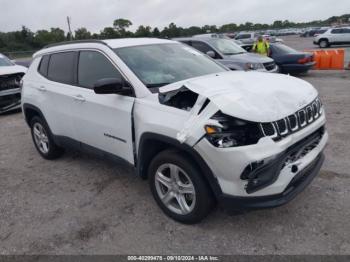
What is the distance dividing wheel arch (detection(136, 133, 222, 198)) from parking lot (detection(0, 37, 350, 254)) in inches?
13.8

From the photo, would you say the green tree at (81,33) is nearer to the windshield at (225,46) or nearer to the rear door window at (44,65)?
the windshield at (225,46)

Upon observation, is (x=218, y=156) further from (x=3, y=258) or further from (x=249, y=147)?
(x=3, y=258)

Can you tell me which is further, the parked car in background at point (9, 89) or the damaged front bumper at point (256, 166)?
the parked car in background at point (9, 89)

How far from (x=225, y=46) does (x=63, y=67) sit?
23.8 feet

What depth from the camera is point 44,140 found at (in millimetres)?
5418

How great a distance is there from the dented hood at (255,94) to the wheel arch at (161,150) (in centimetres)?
46

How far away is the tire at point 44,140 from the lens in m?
5.19

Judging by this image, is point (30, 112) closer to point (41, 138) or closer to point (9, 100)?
point (41, 138)

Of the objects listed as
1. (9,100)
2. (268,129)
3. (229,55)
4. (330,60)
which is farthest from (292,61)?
(268,129)

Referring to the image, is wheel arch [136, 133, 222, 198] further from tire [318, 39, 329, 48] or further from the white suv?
tire [318, 39, 329, 48]

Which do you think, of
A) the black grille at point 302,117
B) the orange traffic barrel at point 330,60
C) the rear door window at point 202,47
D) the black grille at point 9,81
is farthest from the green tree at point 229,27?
the black grille at point 302,117

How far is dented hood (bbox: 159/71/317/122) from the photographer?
279cm

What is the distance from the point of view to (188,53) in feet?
14.8

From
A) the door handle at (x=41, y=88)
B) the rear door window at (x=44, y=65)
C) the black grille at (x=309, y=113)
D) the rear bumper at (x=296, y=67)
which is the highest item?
the rear door window at (x=44, y=65)
